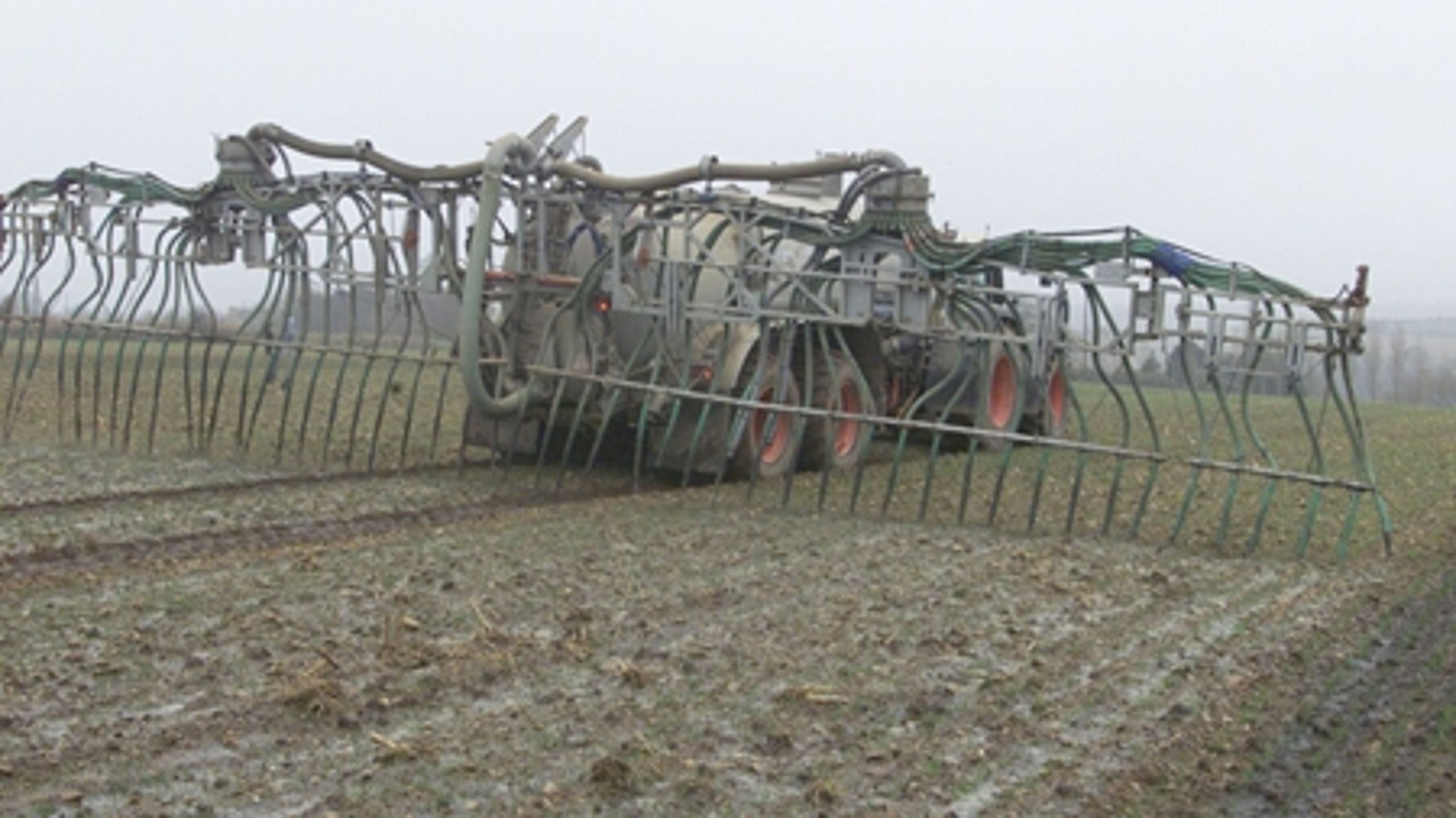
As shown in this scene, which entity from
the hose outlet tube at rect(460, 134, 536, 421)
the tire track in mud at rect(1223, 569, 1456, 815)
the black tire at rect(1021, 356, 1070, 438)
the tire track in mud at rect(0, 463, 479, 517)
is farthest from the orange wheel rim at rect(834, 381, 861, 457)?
the tire track in mud at rect(1223, 569, 1456, 815)

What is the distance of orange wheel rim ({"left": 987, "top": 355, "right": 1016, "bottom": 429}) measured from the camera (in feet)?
50.6

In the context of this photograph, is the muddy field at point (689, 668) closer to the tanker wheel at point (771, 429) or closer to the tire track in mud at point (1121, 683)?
the tire track in mud at point (1121, 683)

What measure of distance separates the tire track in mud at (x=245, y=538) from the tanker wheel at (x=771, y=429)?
1.19 meters

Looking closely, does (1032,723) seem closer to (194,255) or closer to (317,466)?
(317,466)

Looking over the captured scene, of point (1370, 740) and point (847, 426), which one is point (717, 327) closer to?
point (847, 426)

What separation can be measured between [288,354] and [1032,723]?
9.28 m

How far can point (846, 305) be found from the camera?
1151 centimetres

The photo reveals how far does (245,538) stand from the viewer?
30.4 feet

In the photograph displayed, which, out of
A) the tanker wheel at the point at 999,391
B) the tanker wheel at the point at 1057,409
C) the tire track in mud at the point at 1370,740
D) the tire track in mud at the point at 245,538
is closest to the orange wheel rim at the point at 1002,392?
the tanker wheel at the point at 999,391

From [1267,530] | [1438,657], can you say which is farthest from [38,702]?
[1267,530]

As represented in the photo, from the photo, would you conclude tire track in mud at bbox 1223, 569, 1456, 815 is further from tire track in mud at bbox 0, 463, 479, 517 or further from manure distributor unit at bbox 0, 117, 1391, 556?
tire track in mud at bbox 0, 463, 479, 517

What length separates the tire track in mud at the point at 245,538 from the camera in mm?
8289

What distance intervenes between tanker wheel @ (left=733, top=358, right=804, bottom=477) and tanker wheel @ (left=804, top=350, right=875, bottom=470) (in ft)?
0.73

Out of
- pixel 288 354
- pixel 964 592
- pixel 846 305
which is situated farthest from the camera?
pixel 288 354
